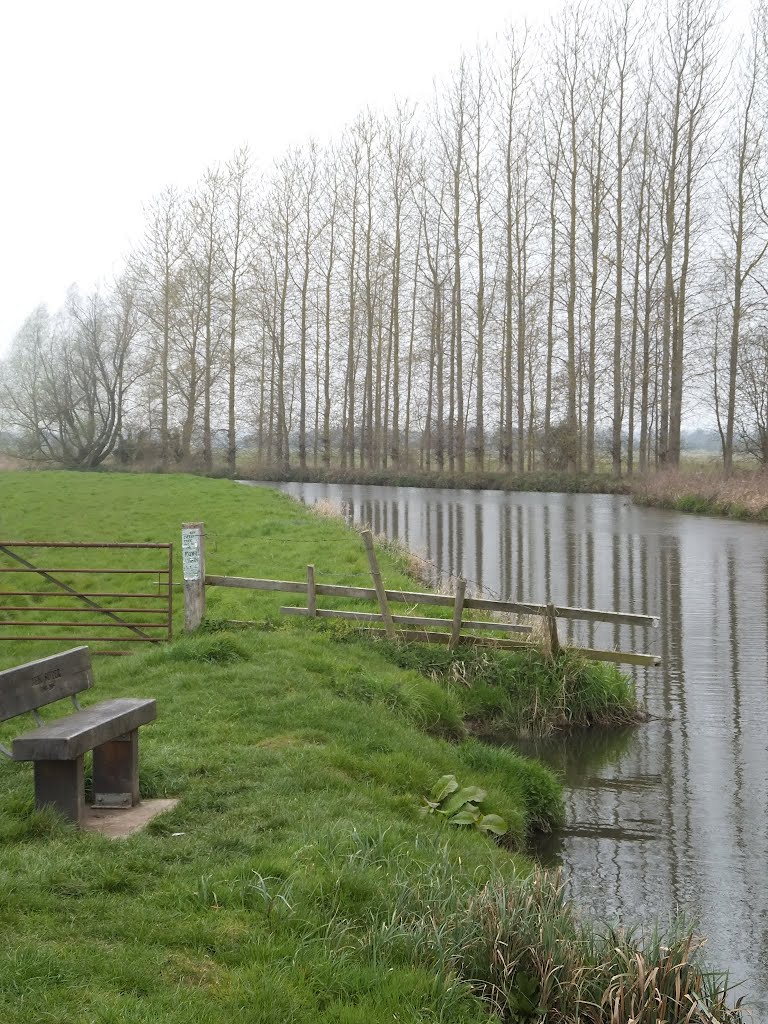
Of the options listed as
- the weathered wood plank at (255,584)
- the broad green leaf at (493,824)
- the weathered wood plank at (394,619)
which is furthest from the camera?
the weathered wood plank at (394,619)

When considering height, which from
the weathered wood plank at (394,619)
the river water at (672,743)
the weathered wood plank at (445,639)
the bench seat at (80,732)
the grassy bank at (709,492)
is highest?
the grassy bank at (709,492)

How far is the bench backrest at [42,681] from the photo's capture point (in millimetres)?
5629

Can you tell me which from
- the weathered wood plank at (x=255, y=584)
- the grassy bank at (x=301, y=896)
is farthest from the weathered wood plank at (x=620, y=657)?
the grassy bank at (x=301, y=896)

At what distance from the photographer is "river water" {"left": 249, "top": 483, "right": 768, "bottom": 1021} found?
669 centimetres

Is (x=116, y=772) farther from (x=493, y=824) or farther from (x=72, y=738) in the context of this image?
(x=493, y=824)

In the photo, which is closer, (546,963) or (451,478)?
(546,963)

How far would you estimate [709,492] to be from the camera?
36.2 metres

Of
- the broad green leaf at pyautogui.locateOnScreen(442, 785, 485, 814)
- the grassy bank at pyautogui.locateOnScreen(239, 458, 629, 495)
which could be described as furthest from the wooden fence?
the grassy bank at pyautogui.locateOnScreen(239, 458, 629, 495)

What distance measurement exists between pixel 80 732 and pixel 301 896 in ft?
5.11

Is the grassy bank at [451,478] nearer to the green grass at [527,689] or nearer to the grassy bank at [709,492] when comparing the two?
the grassy bank at [709,492]

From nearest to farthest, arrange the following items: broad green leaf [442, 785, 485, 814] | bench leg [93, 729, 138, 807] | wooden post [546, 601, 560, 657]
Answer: bench leg [93, 729, 138, 807] < broad green leaf [442, 785, 485, 814] < wooden post [546, 601, 560, 657]

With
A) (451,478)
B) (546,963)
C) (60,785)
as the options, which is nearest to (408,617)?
(60,785)

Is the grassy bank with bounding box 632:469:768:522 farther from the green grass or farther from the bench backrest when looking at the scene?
the bench backrest

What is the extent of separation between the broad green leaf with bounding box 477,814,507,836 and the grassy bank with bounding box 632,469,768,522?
27.3 metres
